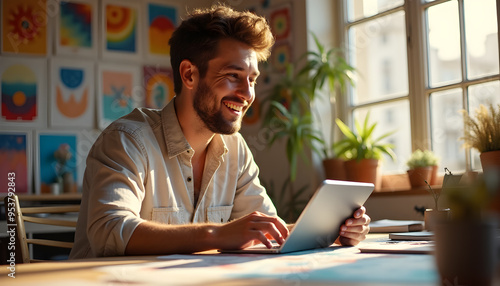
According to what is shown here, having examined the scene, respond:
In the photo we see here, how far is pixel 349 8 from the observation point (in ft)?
13.6

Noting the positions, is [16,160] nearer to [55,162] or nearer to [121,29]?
[55,162]

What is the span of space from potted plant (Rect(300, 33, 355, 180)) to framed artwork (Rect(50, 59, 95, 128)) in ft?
5.58

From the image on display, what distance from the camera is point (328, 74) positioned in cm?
373

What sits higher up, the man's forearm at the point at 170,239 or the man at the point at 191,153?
the man at the point at 191,153

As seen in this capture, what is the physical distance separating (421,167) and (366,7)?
1.32 meters

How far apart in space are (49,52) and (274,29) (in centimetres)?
170

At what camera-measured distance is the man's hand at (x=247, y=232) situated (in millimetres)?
1356

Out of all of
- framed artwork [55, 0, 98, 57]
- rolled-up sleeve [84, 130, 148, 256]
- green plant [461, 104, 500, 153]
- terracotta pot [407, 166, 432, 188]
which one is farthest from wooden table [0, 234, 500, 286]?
framed artwork [55, 0, 98, 57]

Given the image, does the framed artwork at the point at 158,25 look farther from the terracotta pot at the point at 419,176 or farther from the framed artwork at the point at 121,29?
the terracotta pot at the point at 419,176

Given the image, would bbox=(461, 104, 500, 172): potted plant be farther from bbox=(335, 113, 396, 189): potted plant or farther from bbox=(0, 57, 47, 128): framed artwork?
bbox=(0, 57, 47, 128): framed artwork

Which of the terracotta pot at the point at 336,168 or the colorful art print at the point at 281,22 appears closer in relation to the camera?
the terracotta pot at the point at 336,168

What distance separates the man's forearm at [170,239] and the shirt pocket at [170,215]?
402mm

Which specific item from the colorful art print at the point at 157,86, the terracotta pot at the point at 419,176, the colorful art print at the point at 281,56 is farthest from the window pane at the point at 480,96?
the colorful art print at the point at 157,86

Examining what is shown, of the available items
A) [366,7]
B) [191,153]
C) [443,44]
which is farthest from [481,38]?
[191,153]
